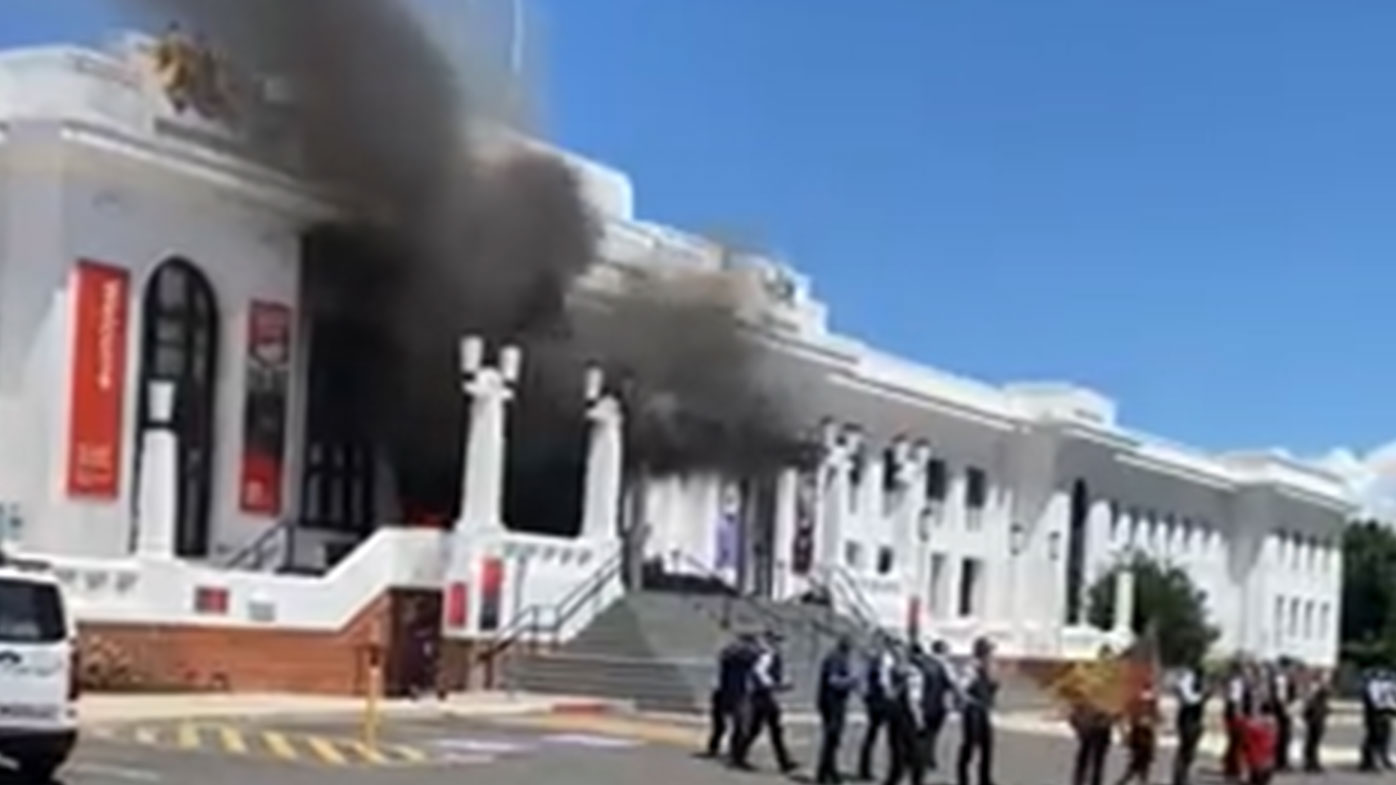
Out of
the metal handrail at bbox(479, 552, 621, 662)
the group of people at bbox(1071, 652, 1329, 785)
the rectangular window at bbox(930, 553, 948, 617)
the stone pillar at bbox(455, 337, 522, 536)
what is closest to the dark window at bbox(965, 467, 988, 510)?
the rectangular window at bbox(930, 553, 948, 617)

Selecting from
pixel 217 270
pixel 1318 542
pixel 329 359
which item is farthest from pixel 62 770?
pixel 1318 542

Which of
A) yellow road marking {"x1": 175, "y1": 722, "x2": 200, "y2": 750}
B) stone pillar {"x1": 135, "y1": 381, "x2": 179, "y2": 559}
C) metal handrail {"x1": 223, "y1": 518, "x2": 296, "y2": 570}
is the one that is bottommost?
yellow road marking {"x1": 175, "y1": 722, "x2": 200, "y2": 750}

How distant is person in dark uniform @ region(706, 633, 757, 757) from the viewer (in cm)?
2930

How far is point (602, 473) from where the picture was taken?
1907 inches

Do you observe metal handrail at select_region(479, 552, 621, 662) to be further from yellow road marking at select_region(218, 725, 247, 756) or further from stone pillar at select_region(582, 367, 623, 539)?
Answer: yellow road marking at select_region(218, 725, 247, 756)

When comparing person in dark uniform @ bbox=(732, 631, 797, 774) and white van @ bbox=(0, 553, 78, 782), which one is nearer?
Result: white van @ bbox=(0, 553, 78, 782)

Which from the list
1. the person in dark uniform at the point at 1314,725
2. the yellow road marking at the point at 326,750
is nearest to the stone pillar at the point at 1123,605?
the person in dark uniform at the point at 1314,725

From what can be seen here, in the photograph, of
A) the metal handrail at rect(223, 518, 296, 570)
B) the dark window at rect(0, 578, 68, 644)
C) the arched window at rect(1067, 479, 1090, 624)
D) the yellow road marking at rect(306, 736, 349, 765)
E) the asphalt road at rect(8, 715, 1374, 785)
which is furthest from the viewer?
the arched window at rect(1067, 479, 1090, 624)

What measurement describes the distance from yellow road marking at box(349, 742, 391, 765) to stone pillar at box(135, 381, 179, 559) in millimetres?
11246

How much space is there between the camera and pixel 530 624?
44.7m

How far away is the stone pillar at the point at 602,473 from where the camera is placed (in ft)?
159

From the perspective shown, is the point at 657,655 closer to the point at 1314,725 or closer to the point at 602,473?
the point at 602,473

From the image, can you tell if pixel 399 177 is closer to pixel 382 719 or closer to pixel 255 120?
pixel 255 120

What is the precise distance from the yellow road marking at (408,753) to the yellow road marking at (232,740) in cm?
155
